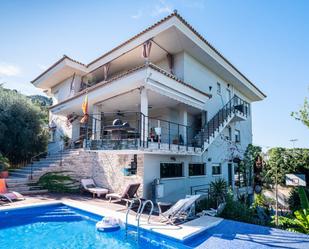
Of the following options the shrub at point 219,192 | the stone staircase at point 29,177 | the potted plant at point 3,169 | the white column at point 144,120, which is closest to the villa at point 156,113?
the white column at point 144,120

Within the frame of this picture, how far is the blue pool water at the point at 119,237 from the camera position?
26.2 feet

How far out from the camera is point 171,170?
16.6 m

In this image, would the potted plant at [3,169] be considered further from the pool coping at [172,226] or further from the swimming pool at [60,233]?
the swimming pool at [60,233]

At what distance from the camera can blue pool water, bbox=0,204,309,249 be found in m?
7.97

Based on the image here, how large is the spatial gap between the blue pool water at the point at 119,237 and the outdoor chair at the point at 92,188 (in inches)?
166

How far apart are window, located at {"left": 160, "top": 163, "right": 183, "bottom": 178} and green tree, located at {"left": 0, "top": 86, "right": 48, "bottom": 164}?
1543 centimetres

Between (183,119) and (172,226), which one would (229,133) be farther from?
(172,226)

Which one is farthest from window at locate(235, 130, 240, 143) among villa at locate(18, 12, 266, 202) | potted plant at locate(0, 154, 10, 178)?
potted plant at locate(0, 154, 10, 178)

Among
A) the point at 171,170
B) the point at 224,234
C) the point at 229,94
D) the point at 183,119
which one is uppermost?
the point at 229,94

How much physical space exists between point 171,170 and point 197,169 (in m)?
3.76

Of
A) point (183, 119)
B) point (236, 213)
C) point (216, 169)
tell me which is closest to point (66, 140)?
point (183, 119)

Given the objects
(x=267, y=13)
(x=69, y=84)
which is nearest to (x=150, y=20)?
(x=267, y=13)

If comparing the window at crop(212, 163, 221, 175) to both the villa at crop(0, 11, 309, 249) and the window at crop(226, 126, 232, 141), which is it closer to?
the villa at crop(0, 11, 309, 249)

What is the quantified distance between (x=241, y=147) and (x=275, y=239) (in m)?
21.0
